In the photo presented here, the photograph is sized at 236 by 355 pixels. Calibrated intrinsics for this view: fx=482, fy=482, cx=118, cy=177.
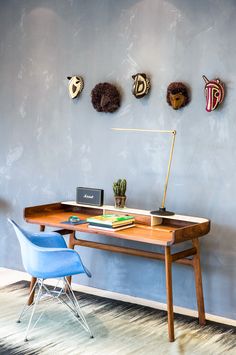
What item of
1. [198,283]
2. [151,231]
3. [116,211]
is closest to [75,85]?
[116,211]

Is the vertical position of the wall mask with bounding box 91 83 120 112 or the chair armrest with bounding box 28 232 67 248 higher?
the wall mask with bounding box 91 83 120 112

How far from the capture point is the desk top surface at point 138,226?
294 cm

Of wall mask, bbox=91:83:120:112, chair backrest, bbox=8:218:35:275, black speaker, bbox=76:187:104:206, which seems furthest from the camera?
wall mask, bbox=91:83:120:112

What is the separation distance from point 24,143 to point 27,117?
0.78 ft

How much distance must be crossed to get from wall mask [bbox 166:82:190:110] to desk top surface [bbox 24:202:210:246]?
84 centimetres

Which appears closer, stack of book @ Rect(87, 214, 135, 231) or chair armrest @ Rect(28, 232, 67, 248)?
stack of book @ Rect(87, 214, 135, 231)

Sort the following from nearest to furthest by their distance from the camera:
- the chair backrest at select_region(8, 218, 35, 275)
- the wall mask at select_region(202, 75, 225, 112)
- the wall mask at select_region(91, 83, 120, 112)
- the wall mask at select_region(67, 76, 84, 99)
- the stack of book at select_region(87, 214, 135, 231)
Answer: the chair backrest at select_region(8, 218, 35, 275) < the stack of book at select_region(87, 214, 135, 231) < the wall mask at select_region(202, 75, 225, 112) < the wall mask at select_region(91, 83, 120, 112) < the wall mask at select_region(67, 76, 84, 99)

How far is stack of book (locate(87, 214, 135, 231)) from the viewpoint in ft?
10.4

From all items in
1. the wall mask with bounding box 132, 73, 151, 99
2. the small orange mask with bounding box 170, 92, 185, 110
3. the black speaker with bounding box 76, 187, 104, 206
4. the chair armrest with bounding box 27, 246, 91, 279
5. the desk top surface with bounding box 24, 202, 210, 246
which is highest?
the wall mask with bounding box 132, 73, 151, 99

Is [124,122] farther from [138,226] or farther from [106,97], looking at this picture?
[138,226]

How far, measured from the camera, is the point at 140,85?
3.67 meters

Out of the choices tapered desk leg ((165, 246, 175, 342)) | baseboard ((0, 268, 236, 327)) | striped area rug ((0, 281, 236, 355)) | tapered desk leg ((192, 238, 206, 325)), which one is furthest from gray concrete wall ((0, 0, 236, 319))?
tapered desk leg ((165, 246, 175, 342))

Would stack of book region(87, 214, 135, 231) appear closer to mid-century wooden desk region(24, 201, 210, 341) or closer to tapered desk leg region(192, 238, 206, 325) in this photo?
mid-century wooden desk region(24, 201, 210, 341)

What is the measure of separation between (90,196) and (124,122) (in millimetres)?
662
